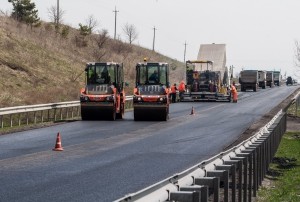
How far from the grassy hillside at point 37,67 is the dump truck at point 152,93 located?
9479mm

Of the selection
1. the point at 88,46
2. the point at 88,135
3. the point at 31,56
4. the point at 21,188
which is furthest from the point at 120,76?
the point at 88,46

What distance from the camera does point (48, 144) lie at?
21.4 m

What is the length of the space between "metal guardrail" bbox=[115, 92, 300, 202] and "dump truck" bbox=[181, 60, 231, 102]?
42.4 metres

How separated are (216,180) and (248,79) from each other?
80232mm

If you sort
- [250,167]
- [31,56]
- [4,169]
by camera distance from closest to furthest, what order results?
[250,167]
[4,169]
[31,56]

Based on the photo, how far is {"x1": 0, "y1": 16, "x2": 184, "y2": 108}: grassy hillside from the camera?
157 feet

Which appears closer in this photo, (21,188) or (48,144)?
(21,188)

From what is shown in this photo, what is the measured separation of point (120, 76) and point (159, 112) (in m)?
2.73

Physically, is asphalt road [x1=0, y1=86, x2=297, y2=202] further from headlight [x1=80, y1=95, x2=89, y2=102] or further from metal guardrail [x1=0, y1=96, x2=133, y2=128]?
metal guardrail [x1=0, y1=96, x2=133, y2=128]

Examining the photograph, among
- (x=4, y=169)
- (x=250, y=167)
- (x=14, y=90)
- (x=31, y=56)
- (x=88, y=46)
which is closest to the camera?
(x=250, y=167)

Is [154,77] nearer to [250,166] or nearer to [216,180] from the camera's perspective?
[250,166]

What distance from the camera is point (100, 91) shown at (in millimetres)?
32906

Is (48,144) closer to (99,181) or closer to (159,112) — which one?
(99,181)

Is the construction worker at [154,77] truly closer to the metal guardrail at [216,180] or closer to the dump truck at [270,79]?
the metal guardrail at [216,180]
